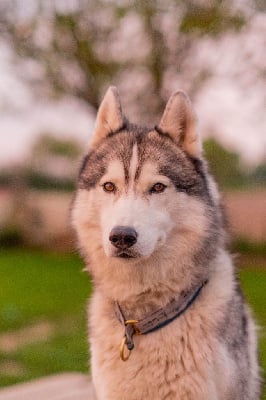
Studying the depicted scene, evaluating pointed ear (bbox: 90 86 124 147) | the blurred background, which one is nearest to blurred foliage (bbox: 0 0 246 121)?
the blurred background

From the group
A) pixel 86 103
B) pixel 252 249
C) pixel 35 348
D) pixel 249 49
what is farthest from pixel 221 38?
pixel 35 348

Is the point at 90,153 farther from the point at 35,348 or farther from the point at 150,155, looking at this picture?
the point at 35,348

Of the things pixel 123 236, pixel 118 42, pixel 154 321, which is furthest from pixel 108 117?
pixel 118 42

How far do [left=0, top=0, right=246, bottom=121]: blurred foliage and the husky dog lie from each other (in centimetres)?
925

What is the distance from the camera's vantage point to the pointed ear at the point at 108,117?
12.0 feet

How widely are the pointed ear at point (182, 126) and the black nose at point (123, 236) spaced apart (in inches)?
28.7

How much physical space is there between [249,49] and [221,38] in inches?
23.6

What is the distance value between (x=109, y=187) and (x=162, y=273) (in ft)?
1.78

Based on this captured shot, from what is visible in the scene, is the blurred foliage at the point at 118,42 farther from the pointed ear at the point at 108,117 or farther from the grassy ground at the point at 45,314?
the pointed ear at the point at 108,117

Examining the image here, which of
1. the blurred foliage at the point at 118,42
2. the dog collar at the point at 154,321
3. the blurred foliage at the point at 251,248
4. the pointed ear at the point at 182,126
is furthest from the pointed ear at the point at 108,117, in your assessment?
the blurred foliage at the point at 251,248

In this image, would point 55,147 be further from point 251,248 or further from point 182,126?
point 182,126

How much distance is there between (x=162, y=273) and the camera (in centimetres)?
342

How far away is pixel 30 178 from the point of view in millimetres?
15859

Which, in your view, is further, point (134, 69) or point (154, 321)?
point (134, 69)
